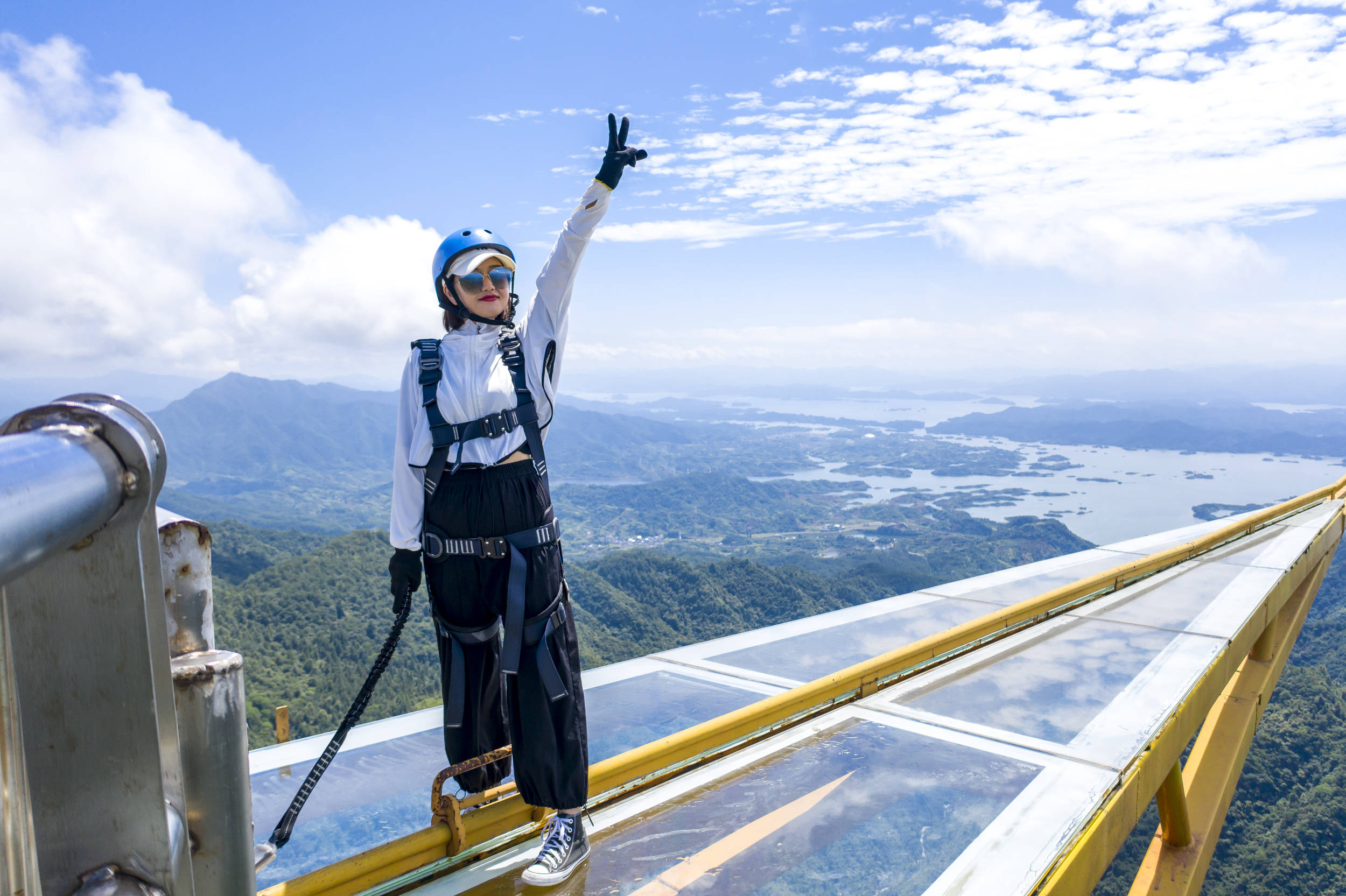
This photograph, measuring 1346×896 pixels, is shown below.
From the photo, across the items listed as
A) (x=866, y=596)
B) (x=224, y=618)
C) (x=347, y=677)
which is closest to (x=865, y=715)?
(x=347, y=677)

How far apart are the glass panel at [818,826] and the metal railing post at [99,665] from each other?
1.57 meters

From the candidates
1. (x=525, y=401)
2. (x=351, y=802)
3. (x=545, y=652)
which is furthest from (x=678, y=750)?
(x=525, y=401)

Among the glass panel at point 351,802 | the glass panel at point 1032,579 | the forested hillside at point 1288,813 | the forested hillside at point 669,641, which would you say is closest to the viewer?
the glass panel at point 351,802

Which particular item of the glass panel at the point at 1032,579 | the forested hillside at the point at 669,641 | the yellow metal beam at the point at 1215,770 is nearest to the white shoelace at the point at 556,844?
the yellow metal beam at the point at 1215,770

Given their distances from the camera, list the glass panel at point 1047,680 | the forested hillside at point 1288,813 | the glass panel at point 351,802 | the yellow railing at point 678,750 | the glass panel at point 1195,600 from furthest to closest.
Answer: the forested hillside at point 1288,813 → the glass panel at point 1195,600 → the glass panel at point 1047,680 → the glass panel at point 351,802 → the yellow railing at point 678,750

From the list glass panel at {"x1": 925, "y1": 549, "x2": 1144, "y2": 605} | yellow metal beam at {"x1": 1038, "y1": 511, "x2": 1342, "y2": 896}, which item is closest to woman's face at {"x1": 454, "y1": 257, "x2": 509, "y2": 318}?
yellow metal beam at {"x1": 1038, "y1": 511, "x2": 1342, "y2": 896}

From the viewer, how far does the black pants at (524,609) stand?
193 cm

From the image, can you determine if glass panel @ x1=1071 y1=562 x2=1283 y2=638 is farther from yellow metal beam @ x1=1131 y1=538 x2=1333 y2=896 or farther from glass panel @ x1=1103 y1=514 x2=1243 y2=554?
yellow metal beam @ x1=1131 y1=538 x2=1333 y2=896

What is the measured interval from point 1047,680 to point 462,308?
2.87 m

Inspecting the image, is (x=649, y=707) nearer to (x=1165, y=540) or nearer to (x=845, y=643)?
(x=845, y=643)

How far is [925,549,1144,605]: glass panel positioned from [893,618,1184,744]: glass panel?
0.61 metres

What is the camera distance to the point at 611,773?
229 centimetres

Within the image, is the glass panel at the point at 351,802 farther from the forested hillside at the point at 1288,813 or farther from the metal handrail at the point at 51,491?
the forested hillside at the point at 1288,813

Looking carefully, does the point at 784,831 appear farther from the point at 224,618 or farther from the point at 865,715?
the point at 224,618
